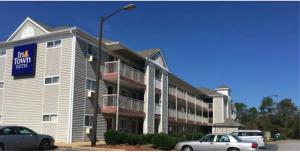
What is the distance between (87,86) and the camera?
29.2m

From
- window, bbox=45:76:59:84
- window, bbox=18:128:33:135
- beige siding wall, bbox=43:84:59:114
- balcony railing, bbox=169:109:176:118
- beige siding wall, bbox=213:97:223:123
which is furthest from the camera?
beige siding wall, bbox=213:97:223:123

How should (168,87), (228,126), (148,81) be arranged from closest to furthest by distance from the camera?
(148,81)
(168,87)
(228,126)

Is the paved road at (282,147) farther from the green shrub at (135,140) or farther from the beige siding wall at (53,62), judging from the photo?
Answer: the beige siding wall at (53,62)

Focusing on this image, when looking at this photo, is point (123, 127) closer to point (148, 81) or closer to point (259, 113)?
point (148, 81)

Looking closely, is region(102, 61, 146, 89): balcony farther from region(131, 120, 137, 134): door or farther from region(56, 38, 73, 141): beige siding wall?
region(56, 38, 73, 141): beige siding wall

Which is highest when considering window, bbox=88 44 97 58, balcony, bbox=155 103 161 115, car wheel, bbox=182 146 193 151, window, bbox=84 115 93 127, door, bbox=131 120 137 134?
window, bbox=88 44 97 58

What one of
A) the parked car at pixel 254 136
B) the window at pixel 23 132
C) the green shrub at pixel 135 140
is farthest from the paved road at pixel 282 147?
the window at pixel 23 132

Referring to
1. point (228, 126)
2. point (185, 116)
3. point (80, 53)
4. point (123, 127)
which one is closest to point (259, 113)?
point (228, 126)

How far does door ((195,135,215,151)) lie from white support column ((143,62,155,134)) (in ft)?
47.0

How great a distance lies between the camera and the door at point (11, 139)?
17.7m

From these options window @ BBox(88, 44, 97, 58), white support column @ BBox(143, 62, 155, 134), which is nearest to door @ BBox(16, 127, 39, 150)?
window @ BBox(88, 44, 97, 58)

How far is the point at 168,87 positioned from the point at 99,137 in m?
16.7

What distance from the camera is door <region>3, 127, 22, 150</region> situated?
17.7 meters

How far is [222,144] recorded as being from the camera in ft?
70.8
